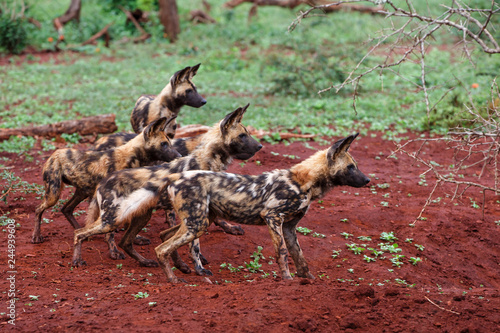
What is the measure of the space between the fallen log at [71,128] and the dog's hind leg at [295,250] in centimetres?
562

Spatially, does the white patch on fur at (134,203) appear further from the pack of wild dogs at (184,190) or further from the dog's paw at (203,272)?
the dog's paw at (203,272)

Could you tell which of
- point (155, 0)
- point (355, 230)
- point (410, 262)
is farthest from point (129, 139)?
point (155, 0)

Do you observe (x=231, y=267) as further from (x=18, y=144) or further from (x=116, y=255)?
(x=18, y=144)

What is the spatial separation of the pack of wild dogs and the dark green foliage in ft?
42.8

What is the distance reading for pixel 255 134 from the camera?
10070mm

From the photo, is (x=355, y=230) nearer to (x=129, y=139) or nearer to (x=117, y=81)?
(x=129, y=139)

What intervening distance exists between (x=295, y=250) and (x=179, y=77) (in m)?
3.66

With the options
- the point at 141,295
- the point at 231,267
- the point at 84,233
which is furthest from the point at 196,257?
the point at 141,295

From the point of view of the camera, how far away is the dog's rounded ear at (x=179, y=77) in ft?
25.9

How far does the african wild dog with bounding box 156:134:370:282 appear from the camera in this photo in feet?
16.6

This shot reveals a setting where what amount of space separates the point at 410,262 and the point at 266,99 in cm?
780

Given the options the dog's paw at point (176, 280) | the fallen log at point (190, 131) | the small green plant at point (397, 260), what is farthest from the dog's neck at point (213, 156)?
the fallen log at point (190, 131)

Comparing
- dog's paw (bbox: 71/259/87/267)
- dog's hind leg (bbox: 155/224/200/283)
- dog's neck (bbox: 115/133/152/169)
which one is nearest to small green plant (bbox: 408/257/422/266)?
dog's hind leg (bbox: 155/224/200/283)

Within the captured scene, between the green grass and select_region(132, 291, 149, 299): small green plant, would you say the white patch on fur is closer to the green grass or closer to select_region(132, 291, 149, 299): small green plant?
select_region(132, 291, 149, 299): small green plant
